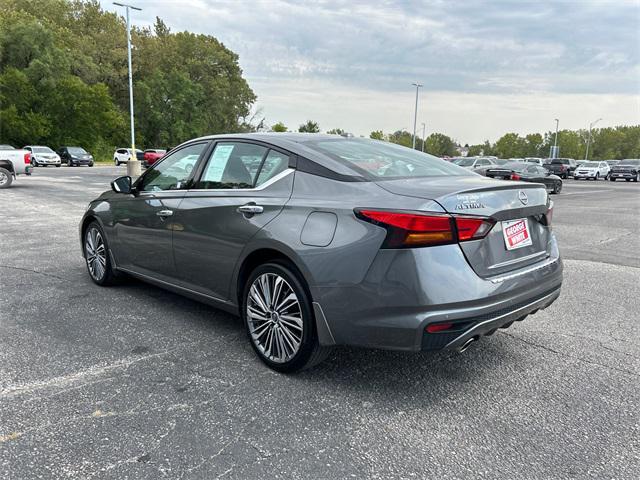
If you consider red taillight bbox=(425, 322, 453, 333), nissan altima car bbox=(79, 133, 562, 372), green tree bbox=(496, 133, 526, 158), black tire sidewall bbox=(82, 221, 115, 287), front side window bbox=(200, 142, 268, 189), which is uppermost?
green tree bbox=(496, 133, 526, 158)

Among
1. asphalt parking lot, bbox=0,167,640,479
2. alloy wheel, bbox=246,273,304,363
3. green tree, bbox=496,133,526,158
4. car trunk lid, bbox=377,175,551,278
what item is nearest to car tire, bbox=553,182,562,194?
asphalt parking lot, bbox=0,167,640,479

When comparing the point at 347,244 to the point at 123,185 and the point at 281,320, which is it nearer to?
the point at 281,320

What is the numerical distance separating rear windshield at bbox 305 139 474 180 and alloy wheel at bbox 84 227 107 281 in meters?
2.80

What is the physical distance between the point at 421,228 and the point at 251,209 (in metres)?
1.24

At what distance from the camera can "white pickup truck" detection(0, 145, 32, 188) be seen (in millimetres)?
18266

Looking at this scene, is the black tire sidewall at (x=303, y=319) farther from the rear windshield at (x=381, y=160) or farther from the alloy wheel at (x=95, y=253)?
the alloy wheel at (x=95, y=253)

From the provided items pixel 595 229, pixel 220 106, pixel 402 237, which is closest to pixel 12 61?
pixel 220 106

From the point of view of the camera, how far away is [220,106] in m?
66.6

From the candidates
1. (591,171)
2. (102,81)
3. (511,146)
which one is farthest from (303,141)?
(511,146)

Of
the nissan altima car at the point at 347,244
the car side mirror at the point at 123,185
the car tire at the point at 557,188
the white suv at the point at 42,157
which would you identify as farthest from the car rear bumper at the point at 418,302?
the white suv at the point at 42,157

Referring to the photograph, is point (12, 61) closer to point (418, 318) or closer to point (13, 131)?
point (13, 131)

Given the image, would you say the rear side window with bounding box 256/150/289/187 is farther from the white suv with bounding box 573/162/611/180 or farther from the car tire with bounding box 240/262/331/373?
the white suv with bounding box 573/162/611/180

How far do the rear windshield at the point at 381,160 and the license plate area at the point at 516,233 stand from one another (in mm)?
687

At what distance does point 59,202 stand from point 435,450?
44.8ft
